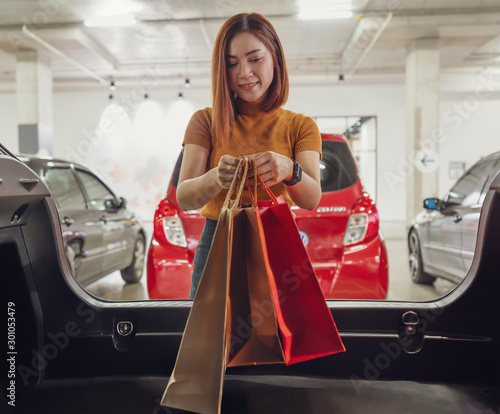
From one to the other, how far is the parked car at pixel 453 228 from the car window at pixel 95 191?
9.57ft

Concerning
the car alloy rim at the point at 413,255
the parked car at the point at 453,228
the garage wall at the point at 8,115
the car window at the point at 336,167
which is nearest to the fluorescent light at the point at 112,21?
the car alloy rim at the point at 413,255

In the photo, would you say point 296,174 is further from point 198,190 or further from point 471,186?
point 471,186

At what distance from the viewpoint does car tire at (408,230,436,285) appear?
4838 mm

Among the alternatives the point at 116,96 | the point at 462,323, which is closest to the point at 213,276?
the point at 462,323

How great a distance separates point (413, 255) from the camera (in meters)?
5.10

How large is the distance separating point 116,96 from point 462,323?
1520 cm

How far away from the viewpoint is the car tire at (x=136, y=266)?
5.14m

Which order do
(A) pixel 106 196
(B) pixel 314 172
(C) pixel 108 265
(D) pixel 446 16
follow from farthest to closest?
(D) pixel 446 16, (A) pixel 106 196, (C) pixel 108 265, (B) pixel 314 172

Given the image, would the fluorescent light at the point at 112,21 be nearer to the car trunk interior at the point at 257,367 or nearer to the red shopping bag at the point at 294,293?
the car trunk interior at the point at 257,367

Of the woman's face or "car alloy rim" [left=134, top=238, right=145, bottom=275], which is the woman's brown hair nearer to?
the woman's face

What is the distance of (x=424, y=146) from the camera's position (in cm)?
1062

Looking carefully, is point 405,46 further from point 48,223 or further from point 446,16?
point 48,223

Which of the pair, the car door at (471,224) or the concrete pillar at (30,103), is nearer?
the car door at (471,224)

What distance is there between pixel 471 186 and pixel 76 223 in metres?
3.22
